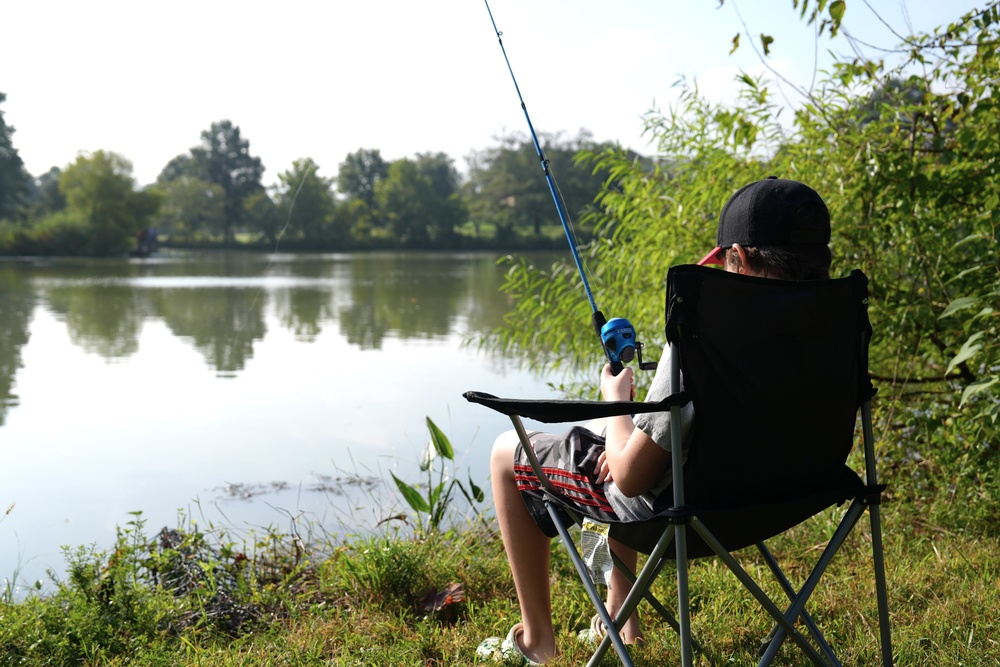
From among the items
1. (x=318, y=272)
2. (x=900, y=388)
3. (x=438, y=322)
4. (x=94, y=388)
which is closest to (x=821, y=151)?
(x=900, y=388)

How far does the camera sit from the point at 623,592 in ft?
6.93

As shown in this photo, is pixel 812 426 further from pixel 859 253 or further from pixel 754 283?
pixel 859 253

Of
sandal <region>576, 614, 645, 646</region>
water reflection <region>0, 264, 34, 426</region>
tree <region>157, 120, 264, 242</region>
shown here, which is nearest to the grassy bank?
sandal <region>576, 614, 645, 646</region>

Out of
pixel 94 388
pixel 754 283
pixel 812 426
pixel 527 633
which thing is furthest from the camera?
pixel 94 388

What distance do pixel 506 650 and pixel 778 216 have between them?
1.16 metres

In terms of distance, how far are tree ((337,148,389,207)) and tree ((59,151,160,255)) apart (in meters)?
8.68

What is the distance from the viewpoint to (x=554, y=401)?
153 cm

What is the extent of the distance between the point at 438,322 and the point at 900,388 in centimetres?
817

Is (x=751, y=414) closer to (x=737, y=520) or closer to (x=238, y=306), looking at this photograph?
(x=737, y=520)

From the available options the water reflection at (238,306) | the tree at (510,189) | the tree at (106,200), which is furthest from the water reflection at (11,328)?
the tree at (106,200)

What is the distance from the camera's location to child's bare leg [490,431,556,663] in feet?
6.43

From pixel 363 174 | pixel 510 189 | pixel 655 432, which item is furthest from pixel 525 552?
pixel 363 174

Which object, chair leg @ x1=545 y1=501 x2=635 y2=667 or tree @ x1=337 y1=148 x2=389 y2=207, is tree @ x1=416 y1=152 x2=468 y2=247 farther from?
chair leg @ x1=545 y1=501 x2=635 y2=667

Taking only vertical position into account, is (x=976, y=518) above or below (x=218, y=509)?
above
